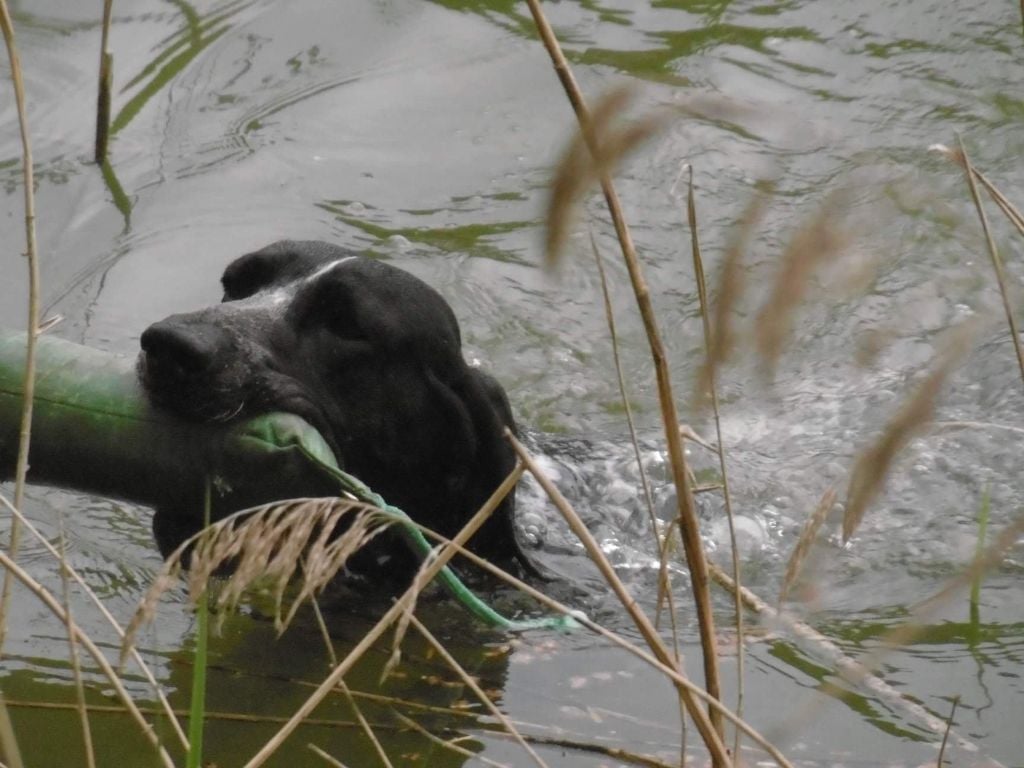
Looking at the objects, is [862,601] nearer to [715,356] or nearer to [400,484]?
[400,484]

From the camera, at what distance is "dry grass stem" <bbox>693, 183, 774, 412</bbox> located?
6.73 ft

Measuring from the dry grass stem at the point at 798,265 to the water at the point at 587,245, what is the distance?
1.55 metres

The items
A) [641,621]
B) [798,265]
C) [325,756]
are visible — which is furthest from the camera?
[325,756]

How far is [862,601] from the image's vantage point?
443 cm

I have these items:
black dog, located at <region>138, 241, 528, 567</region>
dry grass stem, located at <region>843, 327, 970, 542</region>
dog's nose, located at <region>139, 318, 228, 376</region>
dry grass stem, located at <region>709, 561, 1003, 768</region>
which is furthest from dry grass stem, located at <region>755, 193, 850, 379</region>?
black dog, located at <region>138, 241, 528, 567</region>

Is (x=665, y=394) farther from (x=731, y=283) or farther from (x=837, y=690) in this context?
(x=837, y=690)

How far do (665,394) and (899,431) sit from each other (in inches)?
15.2

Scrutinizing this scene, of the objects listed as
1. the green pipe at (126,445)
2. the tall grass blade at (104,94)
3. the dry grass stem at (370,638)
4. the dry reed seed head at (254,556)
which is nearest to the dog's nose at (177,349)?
the green pipe at (126,445)

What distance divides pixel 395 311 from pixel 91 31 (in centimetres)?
409

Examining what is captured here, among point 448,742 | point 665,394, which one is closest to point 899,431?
point 665,394

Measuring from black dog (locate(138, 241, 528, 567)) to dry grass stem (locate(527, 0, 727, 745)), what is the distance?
1.36 m

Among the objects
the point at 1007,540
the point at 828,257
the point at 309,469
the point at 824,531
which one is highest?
the point at 828,257

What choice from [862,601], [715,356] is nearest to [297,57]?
[862,601]

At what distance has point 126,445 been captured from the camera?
311 centimetres
